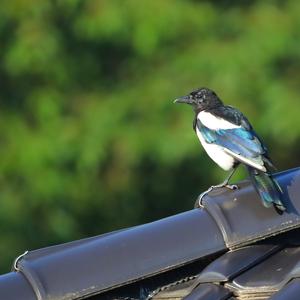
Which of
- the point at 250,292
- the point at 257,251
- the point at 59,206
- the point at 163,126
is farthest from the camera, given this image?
the point at 59,206

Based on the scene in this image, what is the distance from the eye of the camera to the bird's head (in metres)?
4.90

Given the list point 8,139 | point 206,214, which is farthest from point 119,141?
point 206,214

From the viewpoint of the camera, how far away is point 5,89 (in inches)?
340

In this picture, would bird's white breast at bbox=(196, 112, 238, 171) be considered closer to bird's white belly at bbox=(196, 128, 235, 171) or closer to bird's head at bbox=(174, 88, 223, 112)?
bird's white belly at bbox=(196, 128, 235, 171)

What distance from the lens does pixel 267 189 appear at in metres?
3.17

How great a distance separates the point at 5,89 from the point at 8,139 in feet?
1.82

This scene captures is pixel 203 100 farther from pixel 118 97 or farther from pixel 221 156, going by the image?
pixel 118 97

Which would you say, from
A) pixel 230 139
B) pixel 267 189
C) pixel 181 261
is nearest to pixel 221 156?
Answer: pixel 230 139

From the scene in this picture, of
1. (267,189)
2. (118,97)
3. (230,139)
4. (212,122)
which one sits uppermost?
(118,97)

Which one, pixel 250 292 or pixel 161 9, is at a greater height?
pixel 161 9

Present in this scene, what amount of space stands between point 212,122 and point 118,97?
3743 mm

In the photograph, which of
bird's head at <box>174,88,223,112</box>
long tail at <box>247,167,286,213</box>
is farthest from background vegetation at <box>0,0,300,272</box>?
long tail at <box>247,167,286,213</box>

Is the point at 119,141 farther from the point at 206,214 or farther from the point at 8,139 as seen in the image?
the point at 206,214

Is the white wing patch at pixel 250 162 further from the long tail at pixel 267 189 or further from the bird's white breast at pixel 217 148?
the bird's white breast at pixel 217 148
